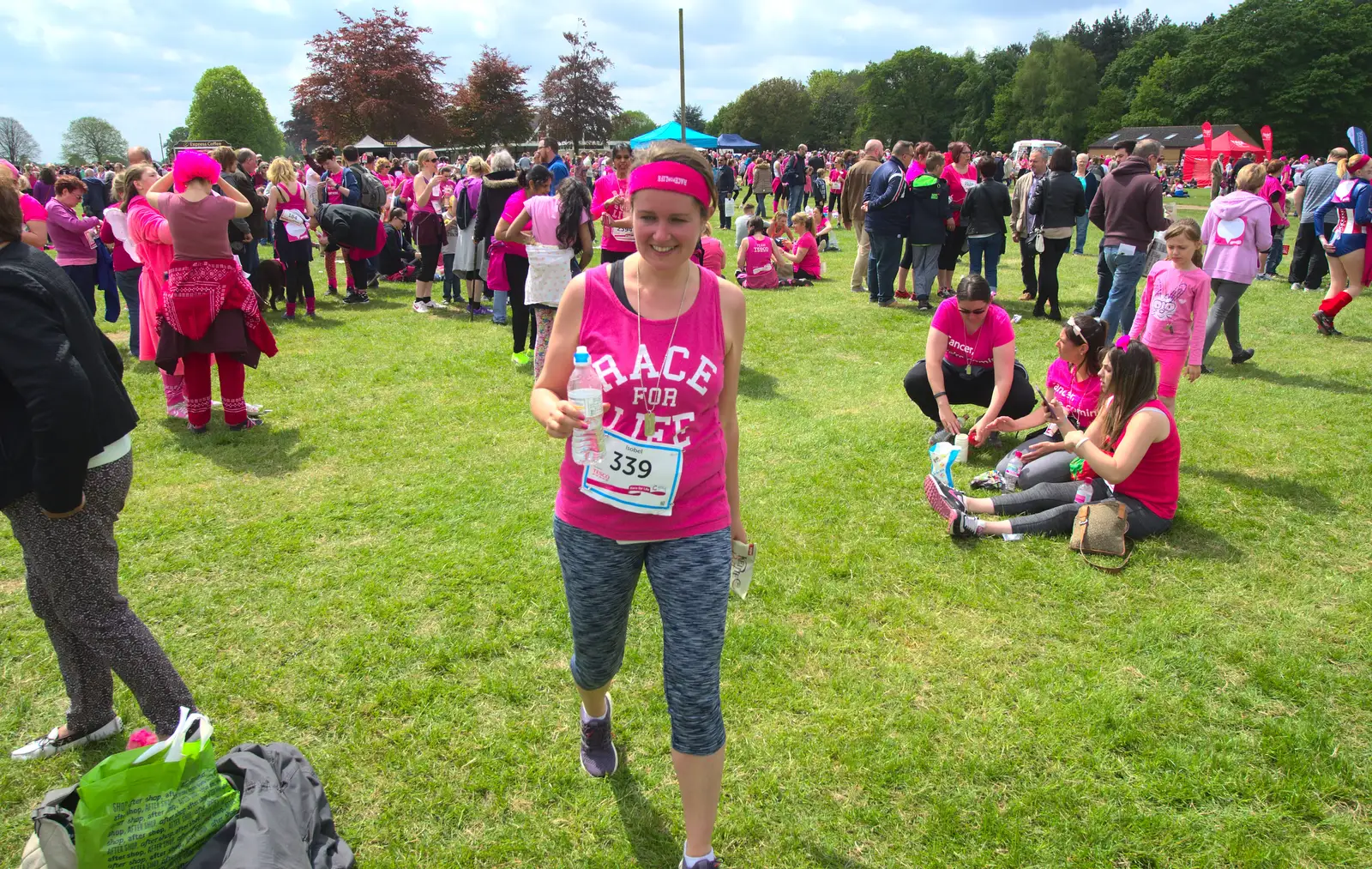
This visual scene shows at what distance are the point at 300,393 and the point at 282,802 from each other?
6006 millimetres

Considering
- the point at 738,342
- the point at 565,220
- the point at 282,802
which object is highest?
the point at 565,220

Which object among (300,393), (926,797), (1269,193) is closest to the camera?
(926,797)

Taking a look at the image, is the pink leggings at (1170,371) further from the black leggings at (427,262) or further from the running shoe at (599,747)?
the black leggings at (427,262)

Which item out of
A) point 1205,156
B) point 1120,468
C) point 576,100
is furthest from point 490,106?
point 1120,468

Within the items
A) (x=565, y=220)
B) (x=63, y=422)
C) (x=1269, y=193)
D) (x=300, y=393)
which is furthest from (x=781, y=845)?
(x=1269, y=193)

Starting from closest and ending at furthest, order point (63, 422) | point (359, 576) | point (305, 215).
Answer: point (63, 422) < point (359, 576) < point (305, 215)

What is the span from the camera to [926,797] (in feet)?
9.60

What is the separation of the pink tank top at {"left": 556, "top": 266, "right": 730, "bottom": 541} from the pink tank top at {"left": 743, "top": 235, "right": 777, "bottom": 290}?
11114 mm

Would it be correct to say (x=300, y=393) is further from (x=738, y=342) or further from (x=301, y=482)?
(x=738, y=342)

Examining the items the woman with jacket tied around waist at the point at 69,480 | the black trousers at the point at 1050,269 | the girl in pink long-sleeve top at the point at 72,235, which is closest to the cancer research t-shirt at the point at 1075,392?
the woman with jacket tied around waist at the point at 69,480

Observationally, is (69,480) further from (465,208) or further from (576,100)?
(576,100)

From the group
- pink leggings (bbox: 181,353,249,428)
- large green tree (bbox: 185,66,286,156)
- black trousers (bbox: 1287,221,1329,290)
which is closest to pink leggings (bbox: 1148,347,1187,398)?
pink leggings (bbox: 181,353,249,428)

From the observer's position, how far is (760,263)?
43.4 ft

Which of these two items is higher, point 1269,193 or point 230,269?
point 1269,193
